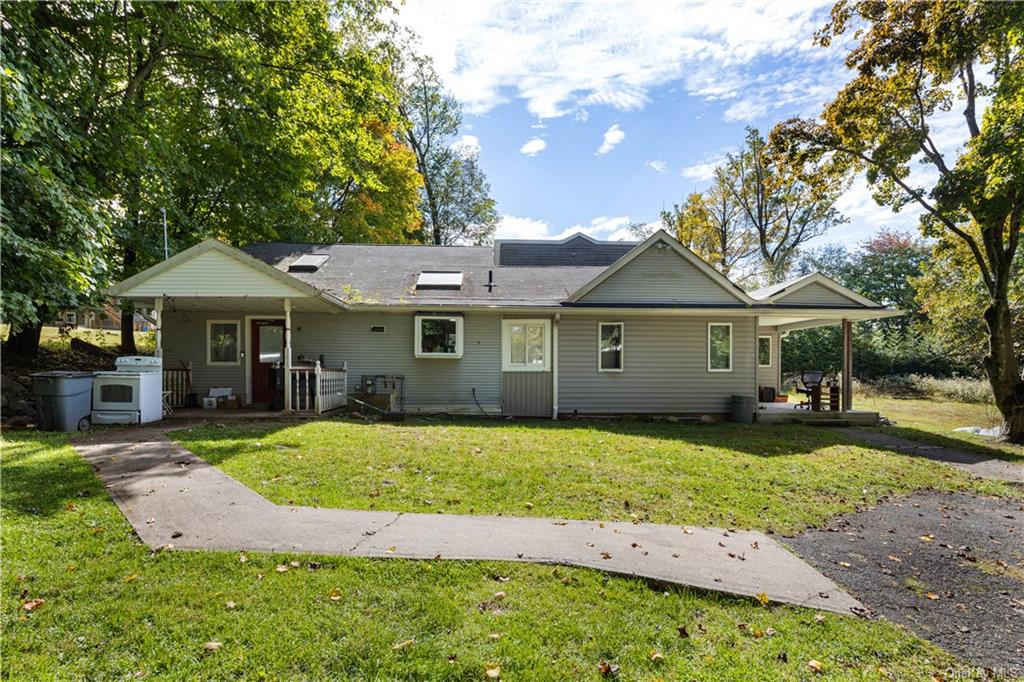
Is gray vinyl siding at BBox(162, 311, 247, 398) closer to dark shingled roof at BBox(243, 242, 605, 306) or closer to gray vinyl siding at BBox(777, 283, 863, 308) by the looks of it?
dark shingled roof at BBox(243, 242, 605, 306)

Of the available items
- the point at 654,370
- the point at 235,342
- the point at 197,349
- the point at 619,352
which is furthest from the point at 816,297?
the point at 197,349

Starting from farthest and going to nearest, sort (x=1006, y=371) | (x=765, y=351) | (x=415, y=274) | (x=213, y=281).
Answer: (x=765, y=351) < (x=415, y=274) < (x=1006, y=371) < (x=213, y=281)

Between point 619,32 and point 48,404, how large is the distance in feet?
42.5

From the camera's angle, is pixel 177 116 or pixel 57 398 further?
pixel 177 116

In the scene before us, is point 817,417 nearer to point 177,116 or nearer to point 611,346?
point 611,346

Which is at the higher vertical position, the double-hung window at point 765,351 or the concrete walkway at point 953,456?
the double-hung window at point 765,351

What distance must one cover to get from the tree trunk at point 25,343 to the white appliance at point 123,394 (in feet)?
20.7

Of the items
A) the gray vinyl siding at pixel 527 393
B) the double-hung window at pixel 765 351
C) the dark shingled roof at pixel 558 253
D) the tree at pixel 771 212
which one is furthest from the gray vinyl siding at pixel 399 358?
the tree at pixel 771 212

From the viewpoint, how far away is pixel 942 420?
14.7m

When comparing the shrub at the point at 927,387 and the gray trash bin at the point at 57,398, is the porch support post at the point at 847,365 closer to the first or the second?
the shrub at the point at 927,387

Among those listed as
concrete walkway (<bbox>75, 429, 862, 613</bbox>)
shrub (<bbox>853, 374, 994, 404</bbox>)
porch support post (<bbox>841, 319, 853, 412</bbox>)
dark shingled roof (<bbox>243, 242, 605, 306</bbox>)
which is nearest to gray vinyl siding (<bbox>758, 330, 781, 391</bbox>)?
porch support post (<bbox>841, 319, 853, 412</bbox>)

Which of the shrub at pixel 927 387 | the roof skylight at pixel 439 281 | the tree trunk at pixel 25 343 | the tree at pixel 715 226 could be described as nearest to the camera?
the tree trunk at pixel 25 343

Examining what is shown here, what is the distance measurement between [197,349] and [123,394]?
132 inches

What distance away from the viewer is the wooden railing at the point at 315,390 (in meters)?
11.0
